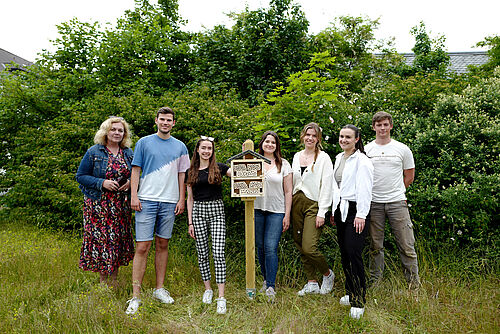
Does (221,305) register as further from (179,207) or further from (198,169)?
(198,169)

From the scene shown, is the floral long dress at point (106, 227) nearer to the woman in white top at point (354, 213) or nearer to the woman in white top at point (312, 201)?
the woman in white top at point (312, 201)

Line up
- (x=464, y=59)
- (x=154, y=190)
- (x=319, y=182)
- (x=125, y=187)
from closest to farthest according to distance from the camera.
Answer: (x=154, y=190) → (x=125, y=187) → (x=319, y=182) → (x=464, y=59)

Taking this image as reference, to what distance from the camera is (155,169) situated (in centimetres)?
374

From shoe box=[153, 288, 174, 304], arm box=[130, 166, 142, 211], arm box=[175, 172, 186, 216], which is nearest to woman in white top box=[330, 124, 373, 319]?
arm box=[175, 172, 186, 216]

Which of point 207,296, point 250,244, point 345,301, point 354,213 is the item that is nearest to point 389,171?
point 354,213

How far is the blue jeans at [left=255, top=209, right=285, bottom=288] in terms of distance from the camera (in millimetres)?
3908

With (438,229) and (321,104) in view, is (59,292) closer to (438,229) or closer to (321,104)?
(321,104)

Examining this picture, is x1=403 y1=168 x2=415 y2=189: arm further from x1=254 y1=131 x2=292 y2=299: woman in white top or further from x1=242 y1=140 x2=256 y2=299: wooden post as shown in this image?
x1=242 y1=140 x2=256 y2=299: wooden post

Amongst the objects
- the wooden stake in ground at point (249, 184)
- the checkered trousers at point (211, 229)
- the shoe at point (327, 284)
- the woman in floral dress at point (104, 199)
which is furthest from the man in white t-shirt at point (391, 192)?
the woman in floral dress at point (104, 199)

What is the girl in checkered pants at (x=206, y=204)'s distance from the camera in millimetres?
3777

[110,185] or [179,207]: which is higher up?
[110,185]

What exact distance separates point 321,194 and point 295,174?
0.39 metres

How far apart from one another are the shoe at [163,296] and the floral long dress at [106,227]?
0.56 m

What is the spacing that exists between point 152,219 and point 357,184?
87.2 inches
